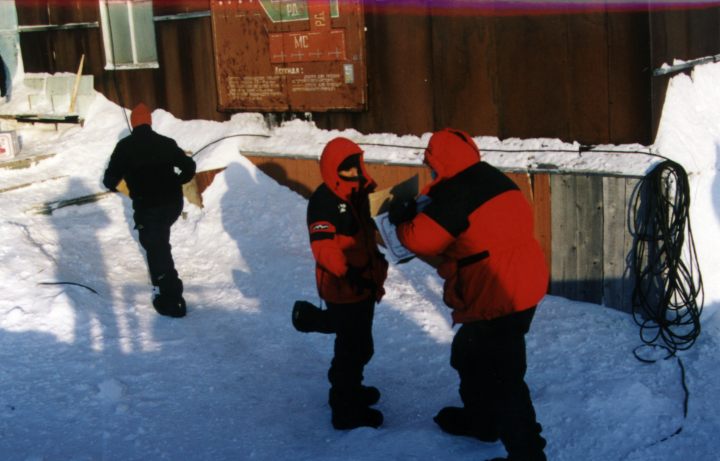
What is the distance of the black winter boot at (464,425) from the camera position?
4641mm

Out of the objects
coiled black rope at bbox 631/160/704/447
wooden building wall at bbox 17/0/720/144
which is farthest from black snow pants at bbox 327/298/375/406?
wooden building wall at bbox 17/0/720/144

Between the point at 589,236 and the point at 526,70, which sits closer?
the point at 589,236

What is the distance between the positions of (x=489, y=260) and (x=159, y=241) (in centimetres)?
361

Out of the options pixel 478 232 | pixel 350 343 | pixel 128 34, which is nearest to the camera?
pixel 478 232

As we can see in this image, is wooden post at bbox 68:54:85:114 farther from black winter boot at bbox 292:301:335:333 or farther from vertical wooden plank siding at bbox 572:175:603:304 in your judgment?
black winter boot at bbox 292:301:335:333

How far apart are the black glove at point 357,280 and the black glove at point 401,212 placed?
1.55ft

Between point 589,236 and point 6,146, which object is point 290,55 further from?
point 589,236

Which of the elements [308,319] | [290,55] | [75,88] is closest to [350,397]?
Answer: [308,319]

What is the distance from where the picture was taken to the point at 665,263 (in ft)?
20.7

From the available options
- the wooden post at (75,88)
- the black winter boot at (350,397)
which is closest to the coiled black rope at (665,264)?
the black winter boot at (350,397)

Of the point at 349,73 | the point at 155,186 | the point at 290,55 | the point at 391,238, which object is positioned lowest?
the point at 391,238

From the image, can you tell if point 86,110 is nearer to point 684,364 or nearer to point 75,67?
point 75,67

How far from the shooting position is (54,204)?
9.23 meters

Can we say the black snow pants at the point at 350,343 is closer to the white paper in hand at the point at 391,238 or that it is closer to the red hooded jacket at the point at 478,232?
the white paper in hand at the point at 391,238
